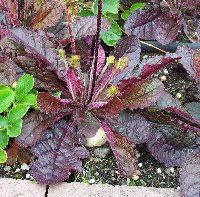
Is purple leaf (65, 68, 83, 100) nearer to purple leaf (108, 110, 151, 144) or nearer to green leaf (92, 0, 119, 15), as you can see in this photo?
purple leaf (108, 110, 151, 144)

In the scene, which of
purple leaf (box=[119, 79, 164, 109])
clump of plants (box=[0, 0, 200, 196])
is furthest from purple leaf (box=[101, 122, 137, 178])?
purple leaf (box=[119, 79, 164, 109])

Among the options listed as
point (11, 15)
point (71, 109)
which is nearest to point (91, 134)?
point (71, 109)

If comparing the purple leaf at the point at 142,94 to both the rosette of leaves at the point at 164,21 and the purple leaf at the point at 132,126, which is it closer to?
the purple leaf at the point at 132,126

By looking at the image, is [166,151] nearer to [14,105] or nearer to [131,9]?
[14,105]

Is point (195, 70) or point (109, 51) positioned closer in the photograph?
point (195, 70)

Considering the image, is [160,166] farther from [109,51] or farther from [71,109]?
[109,51]

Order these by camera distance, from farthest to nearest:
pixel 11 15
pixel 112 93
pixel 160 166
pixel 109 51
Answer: pixel 109 51 → pixel 11 15 → pixel 160 166 → pixel 112 93
